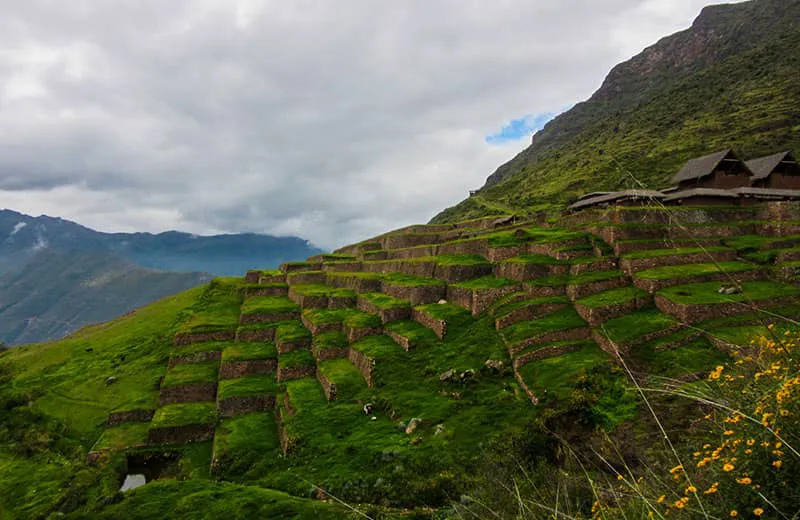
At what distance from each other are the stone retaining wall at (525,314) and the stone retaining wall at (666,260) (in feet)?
15.2

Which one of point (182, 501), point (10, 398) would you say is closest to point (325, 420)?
point (182, 501)

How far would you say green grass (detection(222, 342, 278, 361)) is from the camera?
78.6 feet

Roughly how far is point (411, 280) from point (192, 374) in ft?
43.6

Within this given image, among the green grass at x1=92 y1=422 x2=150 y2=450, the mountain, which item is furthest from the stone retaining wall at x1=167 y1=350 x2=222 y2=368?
the mountain

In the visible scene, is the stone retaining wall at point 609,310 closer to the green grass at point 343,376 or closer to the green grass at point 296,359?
the green grass at point 343,376

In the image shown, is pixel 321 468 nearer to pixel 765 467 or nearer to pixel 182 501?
pixel 182 501

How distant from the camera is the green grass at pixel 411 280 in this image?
24.8m

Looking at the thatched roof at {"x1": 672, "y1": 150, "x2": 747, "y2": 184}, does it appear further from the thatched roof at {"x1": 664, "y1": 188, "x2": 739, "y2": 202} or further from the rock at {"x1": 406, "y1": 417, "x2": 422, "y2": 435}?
the rock at {"x1": 406, "y1": 417, "x2": 422, "y2": 435}

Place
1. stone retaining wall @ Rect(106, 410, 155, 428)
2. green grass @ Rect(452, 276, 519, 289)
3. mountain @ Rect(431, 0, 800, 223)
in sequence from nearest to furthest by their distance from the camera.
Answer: green grass @ Rect(452, 276, 519, 289), stone retaining wall @ Rect(106, 410, 155, 428), mountain @ Rect(431, 0, 800, 223)

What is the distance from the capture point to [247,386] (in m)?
21.8

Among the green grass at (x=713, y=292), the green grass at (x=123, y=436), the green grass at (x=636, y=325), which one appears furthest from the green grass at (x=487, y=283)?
the green grass at (x=123, y=436)

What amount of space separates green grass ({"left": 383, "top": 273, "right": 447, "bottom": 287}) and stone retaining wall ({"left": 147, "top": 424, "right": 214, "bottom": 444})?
486 inches

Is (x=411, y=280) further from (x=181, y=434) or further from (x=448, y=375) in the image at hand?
(x=181, y=434)

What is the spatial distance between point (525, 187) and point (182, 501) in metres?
90.7
